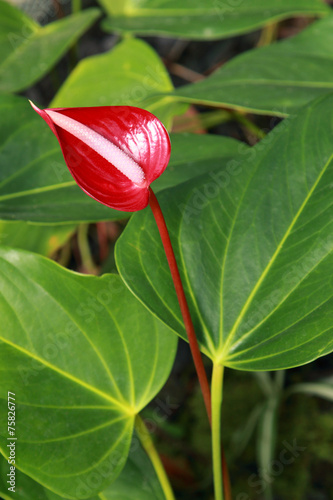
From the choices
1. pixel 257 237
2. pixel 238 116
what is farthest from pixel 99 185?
pixel 238 116

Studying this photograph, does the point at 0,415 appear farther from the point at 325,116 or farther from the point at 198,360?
the point at 325,116

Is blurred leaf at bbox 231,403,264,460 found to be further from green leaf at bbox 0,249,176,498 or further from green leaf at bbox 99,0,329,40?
green leaf at bbox 99,0,329,40

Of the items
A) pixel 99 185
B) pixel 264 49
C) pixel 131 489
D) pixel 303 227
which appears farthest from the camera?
pixel 264 49

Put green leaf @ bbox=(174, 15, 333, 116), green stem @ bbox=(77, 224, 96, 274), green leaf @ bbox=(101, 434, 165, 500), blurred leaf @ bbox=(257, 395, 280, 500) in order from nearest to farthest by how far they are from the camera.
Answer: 1. green leaf @ bbox=(101, 434, 165, 500)
2. green leaf @ bbox=(174, 15, 333, 116)
3. blurred leaf @ bbox=(257, 395, 280, 500)
4. green stem @ bbox=(77, 224, 96, 274)

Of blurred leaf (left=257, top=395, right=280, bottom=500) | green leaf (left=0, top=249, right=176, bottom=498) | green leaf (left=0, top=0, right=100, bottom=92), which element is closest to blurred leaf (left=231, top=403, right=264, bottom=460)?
blurred leaf (left=257, top=395, right=280, bottom=500)

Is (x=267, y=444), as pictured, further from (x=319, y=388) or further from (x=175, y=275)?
(x=175, y=275)

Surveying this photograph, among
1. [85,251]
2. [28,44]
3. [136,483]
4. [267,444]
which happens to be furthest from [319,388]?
[28,44]
